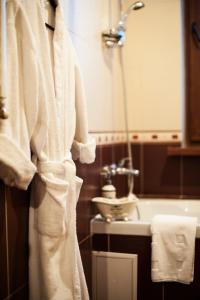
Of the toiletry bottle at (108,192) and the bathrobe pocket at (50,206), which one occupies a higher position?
the bathrobe pocket at (50,206)

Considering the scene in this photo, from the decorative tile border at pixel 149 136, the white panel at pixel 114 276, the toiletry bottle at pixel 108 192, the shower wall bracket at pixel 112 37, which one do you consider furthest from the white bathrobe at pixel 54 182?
the decorative tile border at pixel 149 136

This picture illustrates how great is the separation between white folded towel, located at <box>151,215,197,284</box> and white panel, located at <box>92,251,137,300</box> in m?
0.13

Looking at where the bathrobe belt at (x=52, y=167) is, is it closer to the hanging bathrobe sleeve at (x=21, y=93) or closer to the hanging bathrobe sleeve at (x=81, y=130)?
the hanging bathrobe sleeve at (x=21, y=93)

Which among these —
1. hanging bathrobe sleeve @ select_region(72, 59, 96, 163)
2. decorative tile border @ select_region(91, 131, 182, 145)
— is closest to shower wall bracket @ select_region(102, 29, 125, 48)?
decorative tile border @ select_region(91, 131, 182, 145)

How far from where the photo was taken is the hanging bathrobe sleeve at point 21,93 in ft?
3.53

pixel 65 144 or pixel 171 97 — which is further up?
pixel 171 97

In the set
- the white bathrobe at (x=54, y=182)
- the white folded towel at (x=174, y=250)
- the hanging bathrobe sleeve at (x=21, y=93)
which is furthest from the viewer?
the white folded towel at (x=174, y=250)

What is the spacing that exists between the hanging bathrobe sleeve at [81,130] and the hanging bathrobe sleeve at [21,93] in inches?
14.8

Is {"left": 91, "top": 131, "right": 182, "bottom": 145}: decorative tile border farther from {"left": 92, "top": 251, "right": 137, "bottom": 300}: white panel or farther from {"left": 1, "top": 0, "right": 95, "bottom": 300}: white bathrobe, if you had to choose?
{"left": 1, "top": 0, "right": 95, "bottom": 300}: white bathrobe

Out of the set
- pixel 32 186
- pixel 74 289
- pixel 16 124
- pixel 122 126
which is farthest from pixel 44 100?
pixel 122 126

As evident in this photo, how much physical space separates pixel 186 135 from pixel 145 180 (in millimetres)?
453

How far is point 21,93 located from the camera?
1.16m

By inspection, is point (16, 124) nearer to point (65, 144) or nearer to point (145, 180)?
point (65, 144)

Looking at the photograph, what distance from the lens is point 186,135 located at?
2771mm
